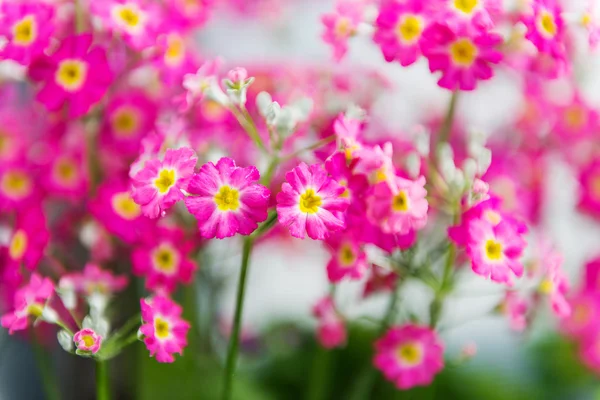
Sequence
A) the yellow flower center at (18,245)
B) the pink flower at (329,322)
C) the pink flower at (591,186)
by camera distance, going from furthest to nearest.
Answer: the pink flower at (591,186), the pink flower at (329,322), the yellow flower center at (18,245)

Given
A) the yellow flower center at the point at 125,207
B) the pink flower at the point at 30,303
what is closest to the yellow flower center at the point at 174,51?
the yellow flower center at the point at 125,207

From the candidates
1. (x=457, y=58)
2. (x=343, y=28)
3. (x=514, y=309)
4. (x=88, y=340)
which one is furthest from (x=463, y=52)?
(x=88, y=340)

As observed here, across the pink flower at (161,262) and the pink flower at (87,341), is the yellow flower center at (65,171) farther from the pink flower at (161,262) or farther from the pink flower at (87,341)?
the pink flower at (87,341)

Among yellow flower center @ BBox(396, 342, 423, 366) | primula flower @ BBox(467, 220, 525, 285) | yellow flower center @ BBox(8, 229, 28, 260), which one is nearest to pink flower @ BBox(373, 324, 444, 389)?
yellow flower center @ BBox(396, 342, 423, 366)

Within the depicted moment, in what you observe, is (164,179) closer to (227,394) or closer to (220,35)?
(227,394)

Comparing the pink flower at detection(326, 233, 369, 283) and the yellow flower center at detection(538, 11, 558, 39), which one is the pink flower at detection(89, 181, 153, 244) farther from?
the yellow flower center at detection(538, 11, 558, 39)
